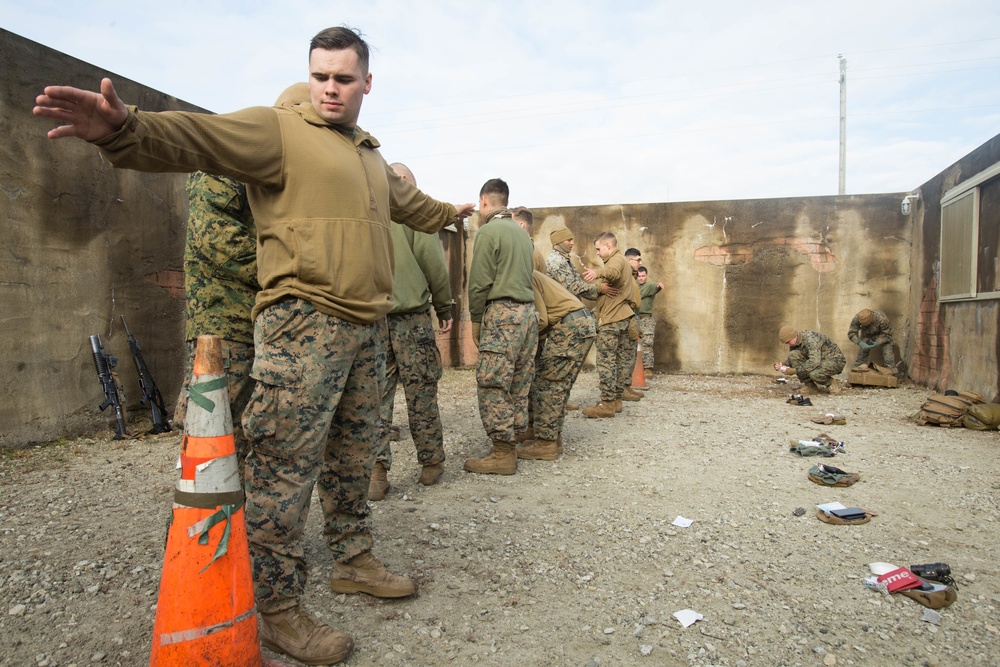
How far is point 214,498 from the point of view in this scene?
1600mm

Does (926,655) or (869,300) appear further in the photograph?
(869,300)

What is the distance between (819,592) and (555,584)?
103cm

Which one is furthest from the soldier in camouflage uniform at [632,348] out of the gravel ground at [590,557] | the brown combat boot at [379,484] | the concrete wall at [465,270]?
the brown combat boot at [379,484]

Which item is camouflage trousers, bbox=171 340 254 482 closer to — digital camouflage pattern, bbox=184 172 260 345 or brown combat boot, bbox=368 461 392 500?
digital camouflage pattern, bbox=184 172 260 345

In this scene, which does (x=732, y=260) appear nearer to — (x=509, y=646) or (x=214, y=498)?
(x=509, y=646)

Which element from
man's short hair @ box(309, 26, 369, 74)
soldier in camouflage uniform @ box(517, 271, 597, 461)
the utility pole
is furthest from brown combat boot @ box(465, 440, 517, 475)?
the utility pole

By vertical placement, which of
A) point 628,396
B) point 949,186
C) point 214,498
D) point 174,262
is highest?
point 949,186

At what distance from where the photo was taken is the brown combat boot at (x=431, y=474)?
370cm

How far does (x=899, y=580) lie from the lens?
2.37 metres

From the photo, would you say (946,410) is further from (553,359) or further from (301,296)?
(301,296)

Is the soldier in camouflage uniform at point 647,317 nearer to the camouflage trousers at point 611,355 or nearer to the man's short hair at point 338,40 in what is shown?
the camouflage trousers at point 611,355

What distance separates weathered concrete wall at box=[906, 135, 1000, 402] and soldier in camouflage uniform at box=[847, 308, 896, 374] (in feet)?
1.10

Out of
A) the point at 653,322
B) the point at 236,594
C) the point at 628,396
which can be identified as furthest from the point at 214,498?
the point at 653,322

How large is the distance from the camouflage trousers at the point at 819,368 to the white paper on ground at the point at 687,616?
6.44 meters
